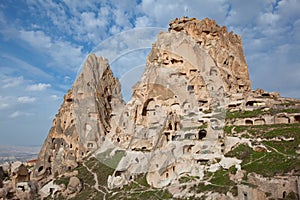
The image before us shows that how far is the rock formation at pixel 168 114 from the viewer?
3017 cm

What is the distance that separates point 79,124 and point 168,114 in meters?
18.4

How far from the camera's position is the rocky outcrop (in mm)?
49391

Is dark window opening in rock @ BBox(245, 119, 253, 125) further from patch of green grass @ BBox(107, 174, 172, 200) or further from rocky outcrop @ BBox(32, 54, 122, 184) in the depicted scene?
rocky outcrop @ BBox(32, 54, 122, 184)

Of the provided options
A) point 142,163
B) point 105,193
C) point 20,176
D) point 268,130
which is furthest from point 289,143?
point 20,176

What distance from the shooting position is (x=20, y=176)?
155 feet

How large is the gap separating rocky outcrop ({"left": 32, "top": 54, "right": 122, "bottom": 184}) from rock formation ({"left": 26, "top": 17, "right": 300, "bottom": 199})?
18 centimetres

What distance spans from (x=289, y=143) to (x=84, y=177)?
2687 centimetres

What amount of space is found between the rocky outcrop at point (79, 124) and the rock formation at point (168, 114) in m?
0.18

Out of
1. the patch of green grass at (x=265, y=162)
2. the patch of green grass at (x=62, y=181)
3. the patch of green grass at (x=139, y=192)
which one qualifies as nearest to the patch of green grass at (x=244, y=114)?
the patch of green grass at (x=265, y=162)

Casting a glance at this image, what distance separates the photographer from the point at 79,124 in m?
52.6

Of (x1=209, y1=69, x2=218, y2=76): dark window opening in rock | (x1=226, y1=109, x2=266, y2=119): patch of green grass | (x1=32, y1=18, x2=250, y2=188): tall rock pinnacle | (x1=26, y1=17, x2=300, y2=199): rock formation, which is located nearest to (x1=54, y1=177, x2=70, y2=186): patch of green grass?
(x1=26, y1=17, x2=300, y2=199): rock formation

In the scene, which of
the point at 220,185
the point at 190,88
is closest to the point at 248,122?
the point at 220,185

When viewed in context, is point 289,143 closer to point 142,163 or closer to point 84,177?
point 142,163

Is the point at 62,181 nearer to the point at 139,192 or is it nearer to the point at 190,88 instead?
the point at 139,192
